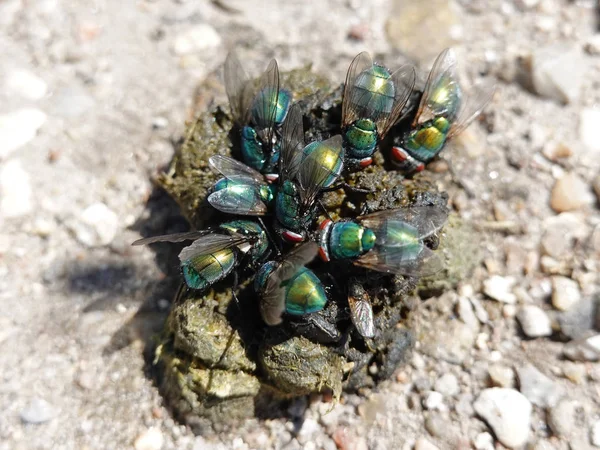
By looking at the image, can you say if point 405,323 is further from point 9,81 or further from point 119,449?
point 9,81

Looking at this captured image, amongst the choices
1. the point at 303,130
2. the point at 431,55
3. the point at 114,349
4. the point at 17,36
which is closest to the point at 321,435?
the point at 114,349

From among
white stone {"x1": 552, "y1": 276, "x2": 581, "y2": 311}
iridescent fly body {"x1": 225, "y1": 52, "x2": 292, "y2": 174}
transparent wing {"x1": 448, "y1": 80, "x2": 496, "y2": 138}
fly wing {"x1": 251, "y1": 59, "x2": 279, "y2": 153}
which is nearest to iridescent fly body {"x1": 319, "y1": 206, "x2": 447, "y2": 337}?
iridescent fly body {"x1": 225, "y1": 52, "x2": 292, "y2": 174}

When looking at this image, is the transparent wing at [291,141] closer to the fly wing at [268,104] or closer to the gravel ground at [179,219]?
the fly wing at [268,104]

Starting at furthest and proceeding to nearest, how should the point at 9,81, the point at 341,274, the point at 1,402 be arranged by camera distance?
the point at 9,81
the point at 1,402
the point at 341,274

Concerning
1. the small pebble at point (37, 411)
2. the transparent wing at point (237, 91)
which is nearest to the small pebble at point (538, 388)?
the transparent wing at point (237, 91)

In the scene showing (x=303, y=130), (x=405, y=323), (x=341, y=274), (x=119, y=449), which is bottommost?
(x=119, y=449)

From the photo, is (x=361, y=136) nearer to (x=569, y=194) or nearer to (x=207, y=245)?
(x=207, y=245)

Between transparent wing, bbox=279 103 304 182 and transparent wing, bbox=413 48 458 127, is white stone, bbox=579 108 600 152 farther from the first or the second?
transparent wing, bbox=279 103 304 182
